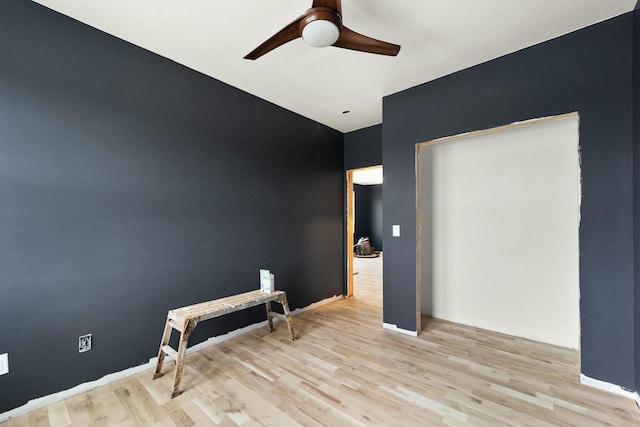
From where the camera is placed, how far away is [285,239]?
360 cm

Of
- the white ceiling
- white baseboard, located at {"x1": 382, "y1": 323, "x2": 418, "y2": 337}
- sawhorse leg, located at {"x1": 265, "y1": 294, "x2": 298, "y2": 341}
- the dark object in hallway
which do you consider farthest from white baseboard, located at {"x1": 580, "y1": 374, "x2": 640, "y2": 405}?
the dark object in hallway

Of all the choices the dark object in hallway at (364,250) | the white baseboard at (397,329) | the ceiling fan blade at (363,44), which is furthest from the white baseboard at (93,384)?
the dark object in hallway at (364,250)

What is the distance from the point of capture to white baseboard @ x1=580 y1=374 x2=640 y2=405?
190 cm

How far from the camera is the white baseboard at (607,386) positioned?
1903 millimetres

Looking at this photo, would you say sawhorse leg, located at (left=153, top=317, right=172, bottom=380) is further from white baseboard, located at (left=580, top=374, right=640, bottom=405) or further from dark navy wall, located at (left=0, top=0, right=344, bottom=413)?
white baseboard, located at (left=580, top=374, right=640, bottom=405)

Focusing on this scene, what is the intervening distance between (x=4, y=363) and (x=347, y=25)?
3.31 meters

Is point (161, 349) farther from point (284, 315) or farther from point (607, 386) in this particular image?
point (607, 386)

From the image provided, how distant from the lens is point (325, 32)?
1.60 m

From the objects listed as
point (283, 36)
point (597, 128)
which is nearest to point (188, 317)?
point (283, 36)

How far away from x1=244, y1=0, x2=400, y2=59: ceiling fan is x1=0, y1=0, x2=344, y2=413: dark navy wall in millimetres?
1240

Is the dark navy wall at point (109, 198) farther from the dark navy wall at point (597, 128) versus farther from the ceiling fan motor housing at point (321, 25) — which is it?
the dark navy wall at point (597, 128)

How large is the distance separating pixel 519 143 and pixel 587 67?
90 cm

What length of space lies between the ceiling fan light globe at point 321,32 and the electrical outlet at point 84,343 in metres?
2.64

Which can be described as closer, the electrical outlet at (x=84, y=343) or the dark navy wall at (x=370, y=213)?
the electrical outlet at (x=84, y=343)
